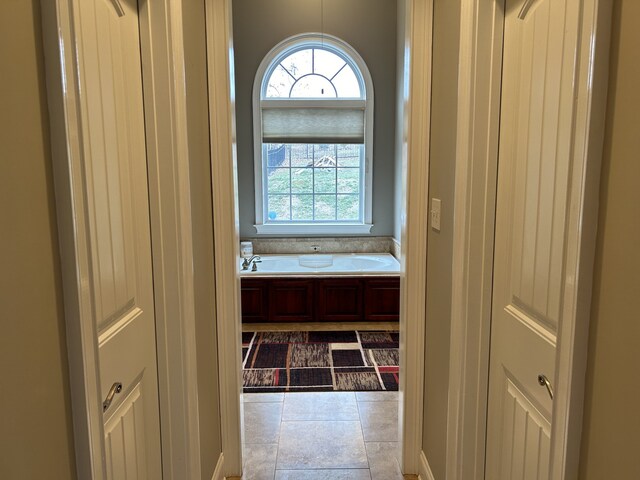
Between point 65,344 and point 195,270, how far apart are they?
92cm

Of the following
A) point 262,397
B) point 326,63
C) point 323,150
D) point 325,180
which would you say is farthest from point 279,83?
point 262,397

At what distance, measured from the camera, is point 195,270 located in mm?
1767

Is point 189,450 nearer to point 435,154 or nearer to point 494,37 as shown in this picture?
point 435,154

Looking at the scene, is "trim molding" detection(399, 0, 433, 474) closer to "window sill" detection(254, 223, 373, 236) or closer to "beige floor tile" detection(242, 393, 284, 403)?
"beige floor tile" detection(242, 393, 284, 403)

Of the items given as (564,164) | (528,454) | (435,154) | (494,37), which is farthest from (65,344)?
(435,154)

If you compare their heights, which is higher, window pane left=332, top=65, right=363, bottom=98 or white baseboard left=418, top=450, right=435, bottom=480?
window pane left=332, top=65, right=363, bottom=98

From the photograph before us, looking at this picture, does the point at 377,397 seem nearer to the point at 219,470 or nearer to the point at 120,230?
the point at 219,470

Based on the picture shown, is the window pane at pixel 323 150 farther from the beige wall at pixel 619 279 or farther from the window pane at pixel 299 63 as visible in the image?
the beige wall at pixel 619 279

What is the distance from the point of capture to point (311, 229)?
209 inches

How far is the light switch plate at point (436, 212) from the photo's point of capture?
6.25 ft

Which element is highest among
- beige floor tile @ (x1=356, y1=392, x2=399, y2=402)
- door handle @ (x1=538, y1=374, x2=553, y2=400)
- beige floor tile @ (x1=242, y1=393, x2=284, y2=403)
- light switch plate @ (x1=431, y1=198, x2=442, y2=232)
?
light switch plate @ (x1=431, y1=198, x2=442, y2=232)

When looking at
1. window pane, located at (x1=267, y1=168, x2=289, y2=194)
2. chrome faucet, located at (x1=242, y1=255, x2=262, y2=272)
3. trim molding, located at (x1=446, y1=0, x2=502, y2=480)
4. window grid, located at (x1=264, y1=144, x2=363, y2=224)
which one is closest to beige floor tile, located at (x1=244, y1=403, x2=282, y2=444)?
trim molding, located at (x1=446, y1=0, x2=502, y2=480)

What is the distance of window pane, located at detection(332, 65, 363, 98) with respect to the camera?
5.15 meters

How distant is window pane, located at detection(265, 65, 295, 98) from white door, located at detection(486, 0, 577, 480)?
156 inches
